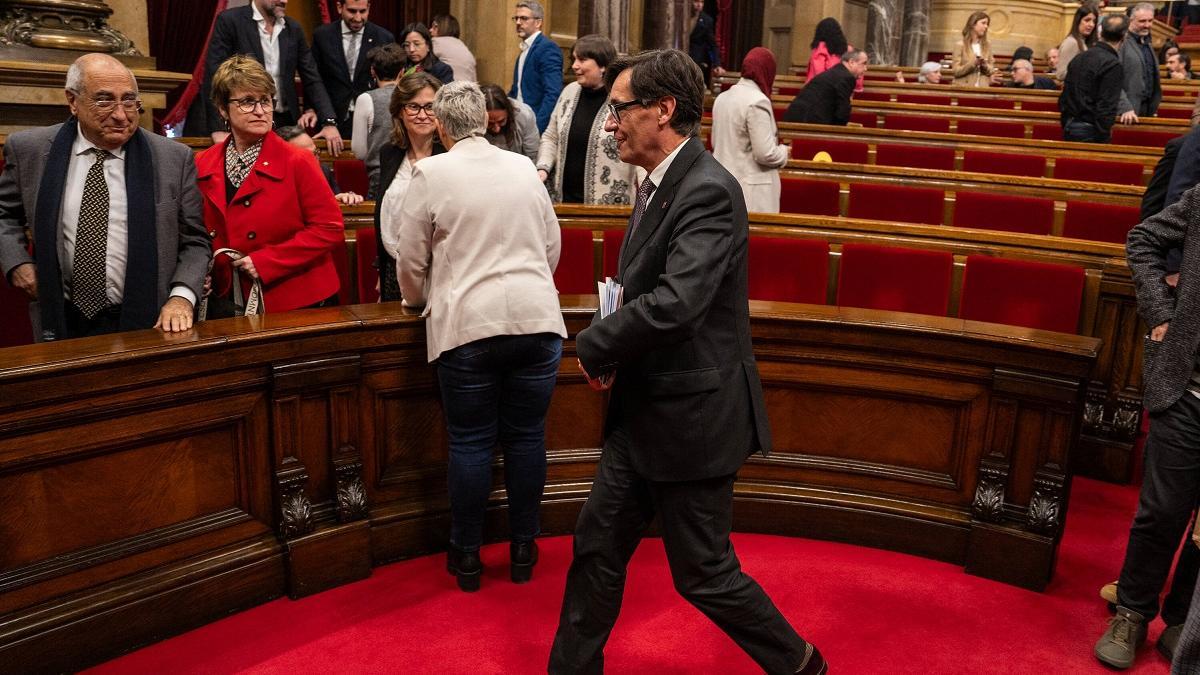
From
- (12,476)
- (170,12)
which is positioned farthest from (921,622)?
(170,12)

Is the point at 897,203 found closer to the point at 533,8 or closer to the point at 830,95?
the point at 830,95

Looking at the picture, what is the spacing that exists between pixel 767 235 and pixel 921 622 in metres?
1.87

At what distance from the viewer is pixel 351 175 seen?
5047mm

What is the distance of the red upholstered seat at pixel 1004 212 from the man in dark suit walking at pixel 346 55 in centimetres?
298

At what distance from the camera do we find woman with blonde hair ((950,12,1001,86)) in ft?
28.9

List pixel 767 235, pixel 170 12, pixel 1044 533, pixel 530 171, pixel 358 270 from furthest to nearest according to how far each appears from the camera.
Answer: pixel 170 12, pixel 767 235, pixel 358 270, pixel 1044 533, pixel 530 171

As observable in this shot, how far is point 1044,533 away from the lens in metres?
2.93

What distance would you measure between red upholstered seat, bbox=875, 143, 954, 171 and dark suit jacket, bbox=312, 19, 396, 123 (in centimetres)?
325

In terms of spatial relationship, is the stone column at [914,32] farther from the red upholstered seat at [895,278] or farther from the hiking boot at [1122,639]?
the hiking boot at [1122,639]

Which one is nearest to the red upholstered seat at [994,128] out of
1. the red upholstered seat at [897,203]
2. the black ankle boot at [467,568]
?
the red upholstered seat at [897,203]

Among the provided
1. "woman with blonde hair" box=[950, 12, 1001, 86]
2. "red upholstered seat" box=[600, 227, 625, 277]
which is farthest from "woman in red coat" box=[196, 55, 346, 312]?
"woman with blonde hair" box=[950, 12, 1001, 86]

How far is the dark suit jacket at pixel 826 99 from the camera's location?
19.5 feet

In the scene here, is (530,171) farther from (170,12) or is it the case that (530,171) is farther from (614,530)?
(170,12)

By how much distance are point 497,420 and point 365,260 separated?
4.36 ft
